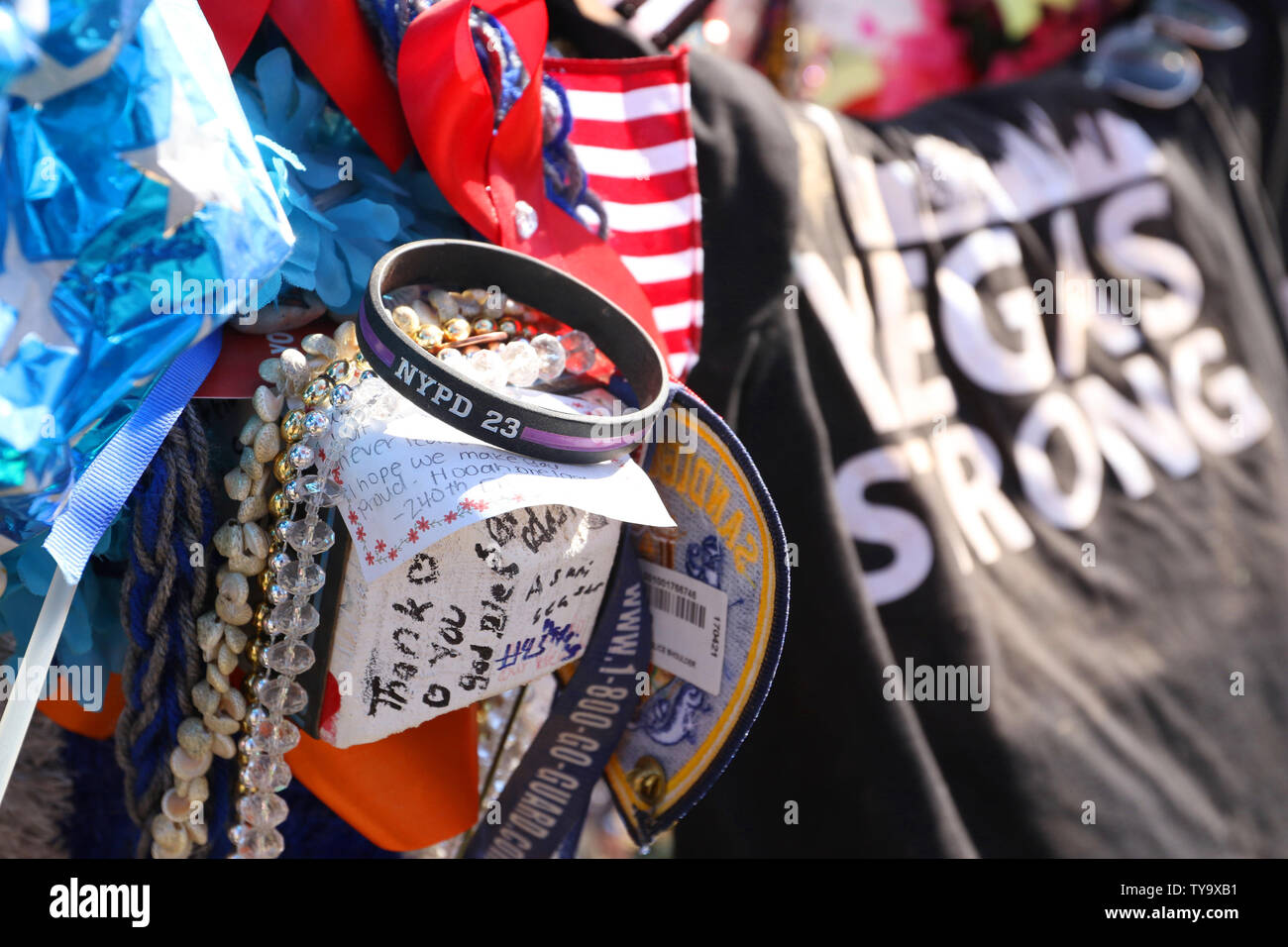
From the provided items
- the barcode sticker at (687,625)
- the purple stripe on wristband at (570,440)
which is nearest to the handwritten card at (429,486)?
the purple stripe on wristband at (570,440)

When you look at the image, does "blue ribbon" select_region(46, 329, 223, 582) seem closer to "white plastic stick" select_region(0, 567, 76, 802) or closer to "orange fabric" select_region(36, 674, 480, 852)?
"white plastic stick" select_region(0, 567, 76, 802)

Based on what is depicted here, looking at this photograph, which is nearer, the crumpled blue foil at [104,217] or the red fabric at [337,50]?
the crumpled blue foil at [104,217]

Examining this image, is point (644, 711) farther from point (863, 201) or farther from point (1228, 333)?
point (1228, 333)

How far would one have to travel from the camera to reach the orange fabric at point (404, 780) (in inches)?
22.4

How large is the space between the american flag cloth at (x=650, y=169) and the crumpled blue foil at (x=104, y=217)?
0.25 meters

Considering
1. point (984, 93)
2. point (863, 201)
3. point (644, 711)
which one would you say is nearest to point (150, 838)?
point (644, 711)

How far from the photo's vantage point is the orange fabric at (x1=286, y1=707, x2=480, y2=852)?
570mm

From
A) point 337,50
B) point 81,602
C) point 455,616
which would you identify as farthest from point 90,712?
point 337,50

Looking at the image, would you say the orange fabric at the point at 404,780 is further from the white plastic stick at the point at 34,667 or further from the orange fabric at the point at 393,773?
the white plastic stick at the point at 34,667

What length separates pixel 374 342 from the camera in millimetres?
463

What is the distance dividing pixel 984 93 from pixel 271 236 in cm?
85

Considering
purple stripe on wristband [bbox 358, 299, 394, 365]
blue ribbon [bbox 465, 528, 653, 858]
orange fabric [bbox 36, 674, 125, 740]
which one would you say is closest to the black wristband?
purple stripe on wristband [bbox 358, 299, 394, 365]

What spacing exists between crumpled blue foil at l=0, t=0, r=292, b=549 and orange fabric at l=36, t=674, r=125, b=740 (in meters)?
0.18

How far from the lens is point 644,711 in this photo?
63 cm
